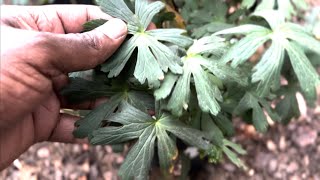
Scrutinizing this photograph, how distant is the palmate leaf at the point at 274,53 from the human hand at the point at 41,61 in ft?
1.12

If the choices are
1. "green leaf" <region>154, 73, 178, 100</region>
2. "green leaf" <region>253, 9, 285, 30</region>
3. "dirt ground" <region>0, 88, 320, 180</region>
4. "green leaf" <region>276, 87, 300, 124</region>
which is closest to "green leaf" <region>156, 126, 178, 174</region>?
"green leaf" <region>154, 73, 178, 100</region>

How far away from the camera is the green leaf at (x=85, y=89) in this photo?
4.26 feet

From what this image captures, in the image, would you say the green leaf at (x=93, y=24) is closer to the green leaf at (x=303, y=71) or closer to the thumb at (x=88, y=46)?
the thumb at (x=88, y=46)

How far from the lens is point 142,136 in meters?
1.24

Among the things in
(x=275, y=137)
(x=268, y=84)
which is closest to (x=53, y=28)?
(x=268, y=84)

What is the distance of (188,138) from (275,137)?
0.99 metres

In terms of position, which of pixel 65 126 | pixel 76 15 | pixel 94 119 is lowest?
pixel 65 126

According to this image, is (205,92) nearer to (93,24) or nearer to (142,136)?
(142,136)

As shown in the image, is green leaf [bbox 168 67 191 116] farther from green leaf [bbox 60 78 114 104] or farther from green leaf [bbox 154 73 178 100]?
green leaf [bbox 60 78 114 104]

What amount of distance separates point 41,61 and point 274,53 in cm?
65

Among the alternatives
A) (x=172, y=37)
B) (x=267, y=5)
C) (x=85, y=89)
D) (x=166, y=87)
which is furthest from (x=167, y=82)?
(x=267, y=5)

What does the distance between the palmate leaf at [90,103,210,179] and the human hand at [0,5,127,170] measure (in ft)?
0.54

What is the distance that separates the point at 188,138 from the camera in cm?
127

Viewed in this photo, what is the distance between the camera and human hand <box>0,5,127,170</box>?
1.09 m
